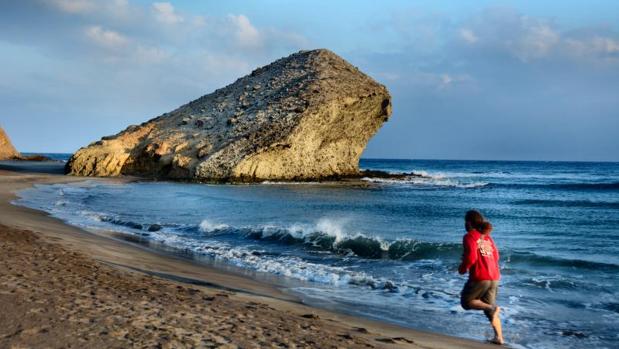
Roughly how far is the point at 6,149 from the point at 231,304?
9724cm

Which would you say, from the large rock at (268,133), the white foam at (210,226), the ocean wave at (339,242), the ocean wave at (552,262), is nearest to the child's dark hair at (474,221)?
the ocean wave at (552,262)

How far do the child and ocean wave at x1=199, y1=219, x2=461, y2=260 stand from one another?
6.94 m

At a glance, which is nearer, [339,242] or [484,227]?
[484,227]

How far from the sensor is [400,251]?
14594mm

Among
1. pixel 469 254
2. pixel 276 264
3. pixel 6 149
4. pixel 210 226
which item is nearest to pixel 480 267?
pixel 469 254

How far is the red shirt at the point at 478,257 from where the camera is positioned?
22.4ft

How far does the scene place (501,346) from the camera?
675 cm

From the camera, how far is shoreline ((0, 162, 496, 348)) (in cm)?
580

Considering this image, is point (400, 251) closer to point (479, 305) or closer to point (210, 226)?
point (210, 226)

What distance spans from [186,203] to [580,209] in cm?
2081

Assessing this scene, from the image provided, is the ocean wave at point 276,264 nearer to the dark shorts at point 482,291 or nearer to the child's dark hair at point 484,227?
the dark shorts at point 482,291

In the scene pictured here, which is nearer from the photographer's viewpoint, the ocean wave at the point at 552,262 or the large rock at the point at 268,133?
the ocean wave at the point at 552,262

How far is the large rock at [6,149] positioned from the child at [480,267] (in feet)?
314

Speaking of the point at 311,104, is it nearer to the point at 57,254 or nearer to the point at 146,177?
the point at 146,177
